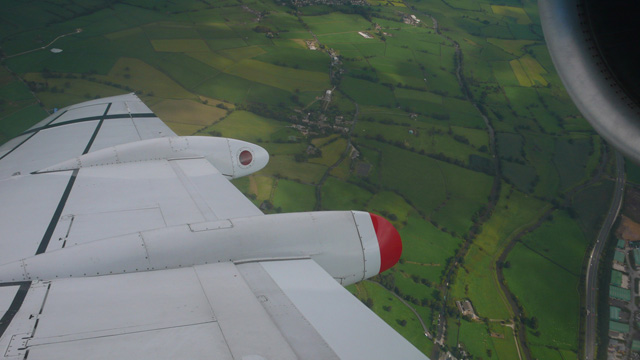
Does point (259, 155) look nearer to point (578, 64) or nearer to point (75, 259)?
point (75, 259)

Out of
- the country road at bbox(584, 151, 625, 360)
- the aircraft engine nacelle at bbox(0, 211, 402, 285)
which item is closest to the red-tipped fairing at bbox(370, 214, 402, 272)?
the aircraft engine nacelle at bbox(0, 211, 402, 285)

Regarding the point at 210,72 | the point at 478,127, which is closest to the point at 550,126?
the point at 478,127

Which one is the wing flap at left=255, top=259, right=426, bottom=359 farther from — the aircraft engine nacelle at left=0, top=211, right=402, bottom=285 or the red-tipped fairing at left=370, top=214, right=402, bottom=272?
the red-tipped fairing at left=370, top=214, right=402, bottom=272

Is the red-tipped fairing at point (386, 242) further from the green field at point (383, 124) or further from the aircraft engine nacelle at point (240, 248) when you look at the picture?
the green field at point (383, 124)

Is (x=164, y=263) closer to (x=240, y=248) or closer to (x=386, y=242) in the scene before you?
(x=240, y=248)

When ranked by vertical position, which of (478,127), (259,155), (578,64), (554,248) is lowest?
(554,248)

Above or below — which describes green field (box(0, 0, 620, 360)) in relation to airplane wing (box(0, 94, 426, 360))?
below

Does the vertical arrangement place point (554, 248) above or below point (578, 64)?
below
